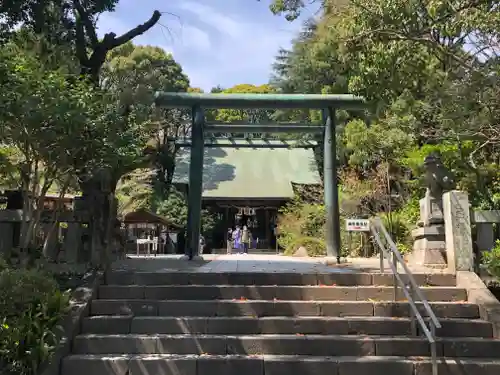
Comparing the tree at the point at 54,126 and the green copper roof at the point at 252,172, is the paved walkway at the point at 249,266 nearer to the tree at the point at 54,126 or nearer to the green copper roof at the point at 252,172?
the tree at the point at 54,126

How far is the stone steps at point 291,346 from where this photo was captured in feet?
18.2

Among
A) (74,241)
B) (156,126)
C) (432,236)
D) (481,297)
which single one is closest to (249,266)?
(74,241)

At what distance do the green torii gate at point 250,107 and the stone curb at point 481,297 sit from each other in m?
4.23

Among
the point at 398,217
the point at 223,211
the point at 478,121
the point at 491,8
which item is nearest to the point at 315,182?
the point at 223,211

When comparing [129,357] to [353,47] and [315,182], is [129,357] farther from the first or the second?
[315,182]

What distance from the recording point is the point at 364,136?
17.8m

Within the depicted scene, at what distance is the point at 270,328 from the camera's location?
19.6 ft

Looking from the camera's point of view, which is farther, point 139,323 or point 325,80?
point 325,80

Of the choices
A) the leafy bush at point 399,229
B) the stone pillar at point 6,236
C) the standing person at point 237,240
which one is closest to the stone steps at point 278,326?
the stone pillar at point 6,236

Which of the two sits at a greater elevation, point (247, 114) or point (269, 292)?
point (247, 114)

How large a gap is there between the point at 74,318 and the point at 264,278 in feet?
9.00

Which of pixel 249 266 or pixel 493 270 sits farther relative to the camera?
pixel 249 266

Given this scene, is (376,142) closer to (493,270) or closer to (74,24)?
(493,270)

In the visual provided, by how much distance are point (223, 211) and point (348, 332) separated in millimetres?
18796
